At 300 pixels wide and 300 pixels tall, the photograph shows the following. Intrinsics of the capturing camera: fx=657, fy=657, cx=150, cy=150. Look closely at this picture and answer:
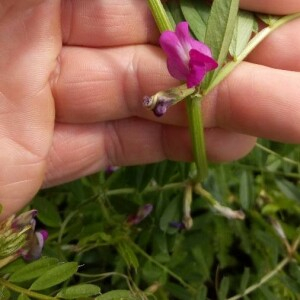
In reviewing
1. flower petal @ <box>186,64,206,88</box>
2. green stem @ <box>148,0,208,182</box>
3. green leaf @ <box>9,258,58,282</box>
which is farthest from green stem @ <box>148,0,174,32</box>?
green leaf @ <box>9,258,58,282</box>

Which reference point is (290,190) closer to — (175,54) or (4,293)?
(175,54)

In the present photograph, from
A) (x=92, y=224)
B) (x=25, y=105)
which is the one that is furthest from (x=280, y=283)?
(x=25, y=105)

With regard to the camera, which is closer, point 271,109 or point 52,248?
point 271,109

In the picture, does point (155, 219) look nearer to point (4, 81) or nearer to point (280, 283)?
point (280, 283)

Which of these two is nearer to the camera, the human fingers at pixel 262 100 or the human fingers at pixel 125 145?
the human fingers at pixel 262 100

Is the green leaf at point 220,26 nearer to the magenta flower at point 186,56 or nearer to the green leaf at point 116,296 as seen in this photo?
the magenta flower at point 186,56

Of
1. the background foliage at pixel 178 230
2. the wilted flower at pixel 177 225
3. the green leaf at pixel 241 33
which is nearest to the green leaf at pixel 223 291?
the background foliage at pixel 178 230

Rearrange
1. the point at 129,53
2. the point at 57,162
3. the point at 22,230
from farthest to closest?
the point at 57,162 → the point at 129,53 → the point at 22,230
